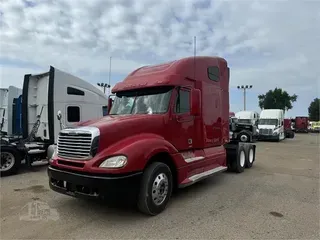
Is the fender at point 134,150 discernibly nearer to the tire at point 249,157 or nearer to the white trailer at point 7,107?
the tire at point 249,157

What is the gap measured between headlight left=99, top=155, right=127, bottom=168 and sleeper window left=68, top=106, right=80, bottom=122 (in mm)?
5875

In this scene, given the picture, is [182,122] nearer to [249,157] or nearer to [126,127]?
[126,127]

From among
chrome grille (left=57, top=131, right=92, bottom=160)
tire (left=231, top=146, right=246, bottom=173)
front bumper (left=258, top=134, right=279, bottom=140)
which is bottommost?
front bumper (left=258, top=134, right=279, bottom=140)

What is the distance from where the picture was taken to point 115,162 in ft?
13.7

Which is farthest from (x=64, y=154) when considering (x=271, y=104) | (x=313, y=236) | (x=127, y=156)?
(x=271, y=104)

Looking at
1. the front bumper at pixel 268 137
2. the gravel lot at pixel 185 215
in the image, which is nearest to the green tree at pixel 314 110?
the front bumper at pixel 268 137

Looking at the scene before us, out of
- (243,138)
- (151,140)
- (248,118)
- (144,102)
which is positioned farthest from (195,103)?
(248,118)

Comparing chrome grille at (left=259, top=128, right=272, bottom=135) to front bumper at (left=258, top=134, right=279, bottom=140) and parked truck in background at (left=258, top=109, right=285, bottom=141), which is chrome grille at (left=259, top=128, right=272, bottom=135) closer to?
parked truck in background at (left=258, top=109, right=285, bottom=141)

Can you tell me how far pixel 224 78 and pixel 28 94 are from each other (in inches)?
275

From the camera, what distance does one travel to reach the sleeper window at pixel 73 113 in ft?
→ 31.2

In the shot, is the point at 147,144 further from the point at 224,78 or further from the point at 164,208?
the point at 224,78

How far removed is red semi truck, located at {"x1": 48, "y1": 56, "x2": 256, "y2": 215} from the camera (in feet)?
13.9

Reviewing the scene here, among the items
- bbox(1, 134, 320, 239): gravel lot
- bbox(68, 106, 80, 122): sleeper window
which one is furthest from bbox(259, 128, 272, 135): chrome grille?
bbox(68, 106, 80, 122): sleeper window

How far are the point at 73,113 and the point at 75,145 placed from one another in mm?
5444
